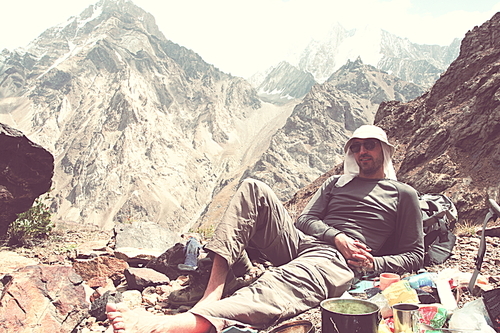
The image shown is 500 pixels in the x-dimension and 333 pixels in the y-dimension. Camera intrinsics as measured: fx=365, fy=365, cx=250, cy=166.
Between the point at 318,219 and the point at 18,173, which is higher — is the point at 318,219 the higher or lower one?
the higher one

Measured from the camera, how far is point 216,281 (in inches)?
117

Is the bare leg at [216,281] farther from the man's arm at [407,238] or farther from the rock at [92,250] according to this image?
the rock at [92,250]

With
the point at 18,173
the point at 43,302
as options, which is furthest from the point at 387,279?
the point at 18,173

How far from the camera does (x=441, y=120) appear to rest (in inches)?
478

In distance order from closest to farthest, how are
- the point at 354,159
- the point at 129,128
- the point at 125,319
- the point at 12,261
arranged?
the point at 125,319, the point at 354,159, the point at 12,261, the point at 129,128

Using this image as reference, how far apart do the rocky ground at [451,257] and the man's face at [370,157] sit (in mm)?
1261

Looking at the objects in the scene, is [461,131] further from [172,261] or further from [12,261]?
[12,261]

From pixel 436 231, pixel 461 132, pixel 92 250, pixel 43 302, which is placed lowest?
pixel 92 250

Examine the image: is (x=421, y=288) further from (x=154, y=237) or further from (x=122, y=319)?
(x=154, y=237)

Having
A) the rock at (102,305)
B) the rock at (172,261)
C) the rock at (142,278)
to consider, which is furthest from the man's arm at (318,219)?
the rock at (102,305)

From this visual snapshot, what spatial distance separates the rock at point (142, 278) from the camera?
4.50 metres

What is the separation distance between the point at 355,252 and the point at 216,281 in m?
1.29

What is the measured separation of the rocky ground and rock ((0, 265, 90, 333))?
49 centimetres

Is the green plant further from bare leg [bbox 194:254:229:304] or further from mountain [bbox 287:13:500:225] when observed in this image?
mountain [bbox 287:13:500:225]
